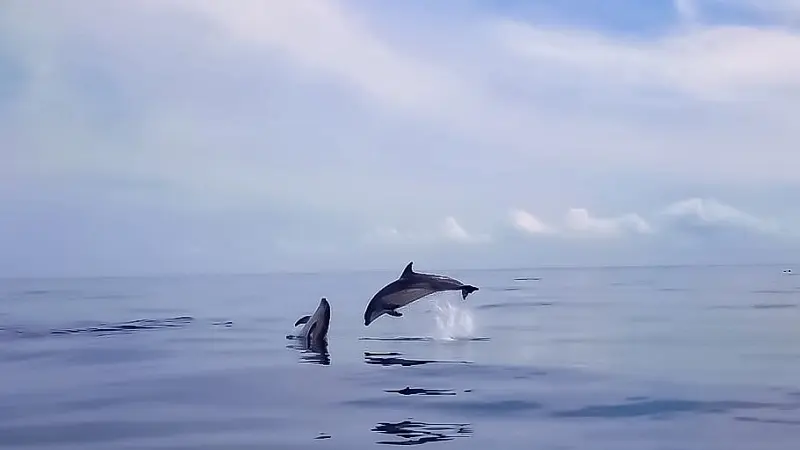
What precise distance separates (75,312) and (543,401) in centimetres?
3552

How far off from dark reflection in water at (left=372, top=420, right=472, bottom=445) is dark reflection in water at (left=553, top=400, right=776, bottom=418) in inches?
85.3

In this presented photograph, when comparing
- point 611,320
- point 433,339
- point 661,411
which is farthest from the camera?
point 611,320

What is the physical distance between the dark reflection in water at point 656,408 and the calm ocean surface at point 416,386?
5cm

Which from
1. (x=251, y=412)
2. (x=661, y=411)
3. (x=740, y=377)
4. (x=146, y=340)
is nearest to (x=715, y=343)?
(x=740, y=377)

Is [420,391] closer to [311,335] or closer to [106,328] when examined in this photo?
[311,335]

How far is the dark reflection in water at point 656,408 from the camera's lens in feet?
45.7

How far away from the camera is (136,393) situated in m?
16.7

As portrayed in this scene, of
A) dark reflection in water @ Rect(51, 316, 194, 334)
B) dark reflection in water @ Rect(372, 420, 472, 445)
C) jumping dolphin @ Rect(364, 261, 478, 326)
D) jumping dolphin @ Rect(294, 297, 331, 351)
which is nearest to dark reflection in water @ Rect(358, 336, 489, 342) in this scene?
jumping dolphin @ Rect(364, 261, 478, 326)

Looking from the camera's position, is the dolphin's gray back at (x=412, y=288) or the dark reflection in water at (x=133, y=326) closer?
the dolphin's gray back at (x=412, y=288)

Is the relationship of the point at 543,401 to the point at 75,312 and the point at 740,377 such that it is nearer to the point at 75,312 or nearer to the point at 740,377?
the point at 740,377

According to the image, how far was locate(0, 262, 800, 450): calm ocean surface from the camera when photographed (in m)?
12.4

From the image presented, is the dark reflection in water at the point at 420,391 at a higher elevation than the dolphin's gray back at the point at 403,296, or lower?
lower

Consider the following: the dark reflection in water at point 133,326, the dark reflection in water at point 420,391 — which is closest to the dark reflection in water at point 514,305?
the dark reflection in water at point 133,326

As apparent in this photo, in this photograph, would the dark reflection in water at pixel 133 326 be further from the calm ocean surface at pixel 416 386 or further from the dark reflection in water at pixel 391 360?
the dark reflection in water at pixel 391 360
